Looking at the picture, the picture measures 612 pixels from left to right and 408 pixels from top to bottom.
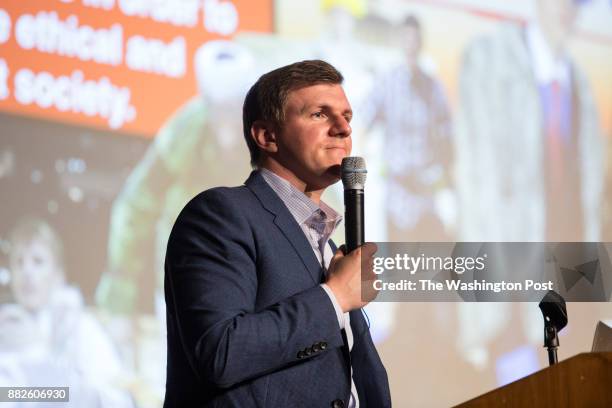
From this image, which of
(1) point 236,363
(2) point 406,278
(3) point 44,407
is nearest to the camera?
(1) point 236,363

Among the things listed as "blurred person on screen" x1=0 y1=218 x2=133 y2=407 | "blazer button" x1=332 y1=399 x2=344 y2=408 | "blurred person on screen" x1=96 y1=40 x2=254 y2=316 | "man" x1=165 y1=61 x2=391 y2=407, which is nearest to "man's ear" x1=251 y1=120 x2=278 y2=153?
"man" x1=165 y1=61 x2=391 y2=407

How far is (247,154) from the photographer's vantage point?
3.94 m

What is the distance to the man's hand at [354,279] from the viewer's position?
1.75 m

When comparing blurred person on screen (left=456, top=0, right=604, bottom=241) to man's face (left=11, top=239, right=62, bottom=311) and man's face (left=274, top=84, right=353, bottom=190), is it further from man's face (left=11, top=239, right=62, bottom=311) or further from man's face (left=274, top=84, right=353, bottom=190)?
man's face (left=274, top=84, right=353, bottom=190)

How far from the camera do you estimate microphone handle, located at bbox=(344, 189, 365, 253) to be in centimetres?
180

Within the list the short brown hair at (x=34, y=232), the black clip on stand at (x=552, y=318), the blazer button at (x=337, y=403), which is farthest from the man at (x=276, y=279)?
the short brown hair at (x=34, y=232)

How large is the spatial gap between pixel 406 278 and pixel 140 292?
123 centimetres

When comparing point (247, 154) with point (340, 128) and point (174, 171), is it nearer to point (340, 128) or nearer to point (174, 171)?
point (174, 171)

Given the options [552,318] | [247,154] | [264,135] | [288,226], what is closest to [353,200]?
[288,226]

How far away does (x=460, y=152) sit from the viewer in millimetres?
4035

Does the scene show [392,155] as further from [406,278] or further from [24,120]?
[24,120]

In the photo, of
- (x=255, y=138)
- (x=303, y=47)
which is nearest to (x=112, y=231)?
(x=303, y=47)

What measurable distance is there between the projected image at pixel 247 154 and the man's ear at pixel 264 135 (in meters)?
1.81

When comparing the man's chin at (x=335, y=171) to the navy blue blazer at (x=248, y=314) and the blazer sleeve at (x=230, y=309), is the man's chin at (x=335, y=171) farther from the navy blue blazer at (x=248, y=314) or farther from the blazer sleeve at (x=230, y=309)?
the blazer sleeve at (x=230, y=309)
